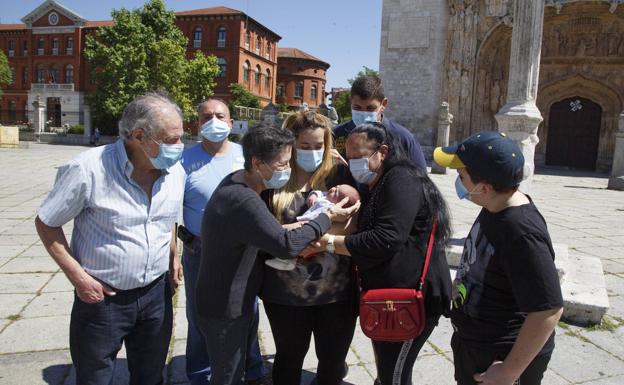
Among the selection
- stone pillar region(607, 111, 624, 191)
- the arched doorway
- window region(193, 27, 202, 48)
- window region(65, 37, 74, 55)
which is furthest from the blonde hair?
window region(65, 37, 74, 55)

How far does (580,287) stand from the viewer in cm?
459

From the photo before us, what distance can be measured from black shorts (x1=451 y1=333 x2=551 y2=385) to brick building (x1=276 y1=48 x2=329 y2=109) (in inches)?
2384

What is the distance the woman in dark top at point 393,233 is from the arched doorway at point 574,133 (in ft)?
82.3

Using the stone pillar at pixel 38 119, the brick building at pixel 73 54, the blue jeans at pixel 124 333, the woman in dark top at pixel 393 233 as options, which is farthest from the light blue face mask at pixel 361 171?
the brick building at pixel 73 54

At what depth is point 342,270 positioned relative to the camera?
2451 mm

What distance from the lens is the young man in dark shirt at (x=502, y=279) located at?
1753 mm

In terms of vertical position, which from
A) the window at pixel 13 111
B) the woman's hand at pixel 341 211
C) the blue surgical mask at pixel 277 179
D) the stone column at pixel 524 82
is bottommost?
the woman's hand at pixel 341 211

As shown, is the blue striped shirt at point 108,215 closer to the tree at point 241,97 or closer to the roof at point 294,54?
the tree at point 241,97

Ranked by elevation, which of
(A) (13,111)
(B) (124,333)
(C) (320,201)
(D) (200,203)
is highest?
(A) (13,111)

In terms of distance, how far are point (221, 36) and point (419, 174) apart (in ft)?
→ 164

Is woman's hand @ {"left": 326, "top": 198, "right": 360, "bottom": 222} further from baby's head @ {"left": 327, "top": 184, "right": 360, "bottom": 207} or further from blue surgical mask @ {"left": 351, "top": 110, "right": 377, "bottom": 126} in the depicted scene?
blue surgical mask @ {"left": 351, "top": 110, "right": 377, "bottom": 126}

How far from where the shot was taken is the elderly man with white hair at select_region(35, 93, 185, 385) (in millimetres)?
2197

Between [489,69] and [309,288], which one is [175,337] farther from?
[489,69]

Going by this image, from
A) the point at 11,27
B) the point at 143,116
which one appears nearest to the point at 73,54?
the point at 11,27
